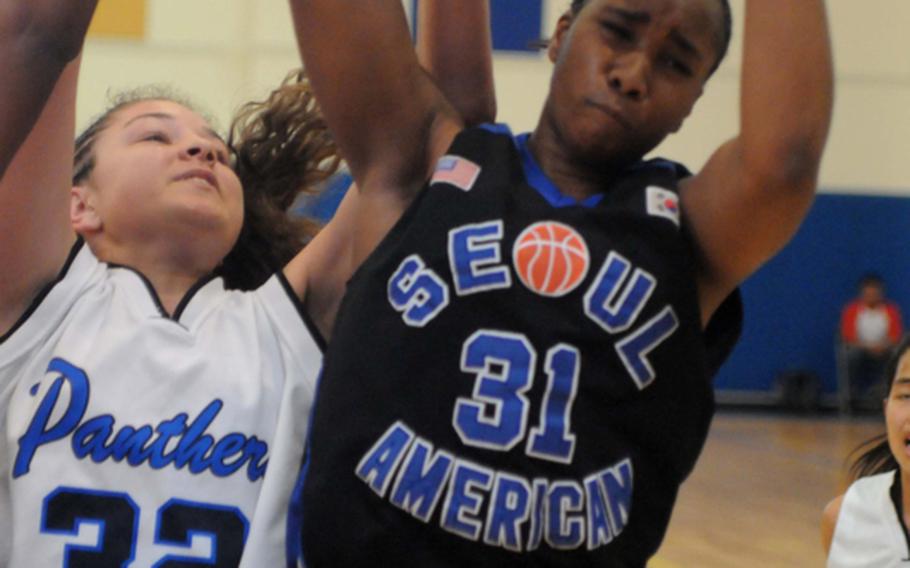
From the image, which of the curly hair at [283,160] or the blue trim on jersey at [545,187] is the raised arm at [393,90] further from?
the curly hair at [283,160]

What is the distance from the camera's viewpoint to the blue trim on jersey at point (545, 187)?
1500mm

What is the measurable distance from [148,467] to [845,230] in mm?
9203

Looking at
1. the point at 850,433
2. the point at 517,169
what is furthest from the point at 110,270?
the point at 850,433

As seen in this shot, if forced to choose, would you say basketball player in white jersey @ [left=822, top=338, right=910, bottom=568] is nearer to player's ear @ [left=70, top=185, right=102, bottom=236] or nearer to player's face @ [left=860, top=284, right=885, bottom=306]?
player's ear @ [left=70, top=185, right=102, bottom=236]

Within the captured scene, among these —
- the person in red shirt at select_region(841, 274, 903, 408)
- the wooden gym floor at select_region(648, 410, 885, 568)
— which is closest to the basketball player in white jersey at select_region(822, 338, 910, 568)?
the wooden gym floor at select_region(648, 410, 885, 568)

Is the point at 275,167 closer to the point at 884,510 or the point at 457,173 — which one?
the point at 457,173

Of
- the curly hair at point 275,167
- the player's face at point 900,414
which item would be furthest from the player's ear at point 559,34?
the player's face at point 900,414

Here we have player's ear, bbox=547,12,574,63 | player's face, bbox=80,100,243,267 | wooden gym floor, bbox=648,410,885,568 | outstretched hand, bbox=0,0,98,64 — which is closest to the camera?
outstretched hand, bbox=0,0,98,64

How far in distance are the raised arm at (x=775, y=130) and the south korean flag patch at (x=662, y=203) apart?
0.04 metres

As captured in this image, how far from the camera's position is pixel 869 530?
111 inches

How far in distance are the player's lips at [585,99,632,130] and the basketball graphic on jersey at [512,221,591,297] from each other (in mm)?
133

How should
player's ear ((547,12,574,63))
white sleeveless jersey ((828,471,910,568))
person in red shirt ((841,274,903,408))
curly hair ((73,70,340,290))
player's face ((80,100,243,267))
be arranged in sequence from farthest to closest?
person in red shirt ((841,274,903,408)) < white sleeveless jersey ((828,471,910,568)) < curly hair ((73,70,340,290)) < player's face ((80,100,243,267)) < player's ear ((547,12,574,63))

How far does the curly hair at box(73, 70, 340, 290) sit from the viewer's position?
2223 mm

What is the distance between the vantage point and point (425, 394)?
1.43 meters
